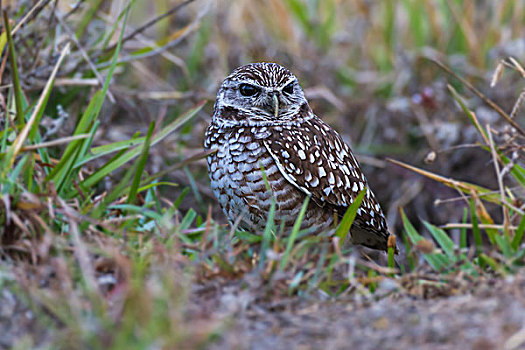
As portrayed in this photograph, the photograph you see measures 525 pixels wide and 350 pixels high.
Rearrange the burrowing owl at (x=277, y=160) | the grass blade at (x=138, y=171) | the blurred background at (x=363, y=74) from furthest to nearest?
the blurred background at (x=363, y=74) → the burrowing owl at (x=277, y=160) → the grass blade at (x=138, y=171)

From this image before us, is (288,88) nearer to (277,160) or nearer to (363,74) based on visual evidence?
(277,160)

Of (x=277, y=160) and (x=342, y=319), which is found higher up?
(x=277, y=160)

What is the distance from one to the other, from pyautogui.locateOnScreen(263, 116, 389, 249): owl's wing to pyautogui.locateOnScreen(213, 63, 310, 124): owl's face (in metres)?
0.11

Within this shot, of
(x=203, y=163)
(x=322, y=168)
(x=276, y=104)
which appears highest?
(x=276, y=104)

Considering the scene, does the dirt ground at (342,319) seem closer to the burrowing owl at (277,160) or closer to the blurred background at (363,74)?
the burrowing owl at (277,160)

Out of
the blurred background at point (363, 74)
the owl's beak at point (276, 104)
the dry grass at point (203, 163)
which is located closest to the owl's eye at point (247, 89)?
the owl's beak at point (276, 104)

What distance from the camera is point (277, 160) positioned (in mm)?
3410

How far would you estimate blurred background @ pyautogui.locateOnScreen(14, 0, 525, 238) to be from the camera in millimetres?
5438

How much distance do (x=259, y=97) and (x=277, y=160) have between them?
1.48 feet

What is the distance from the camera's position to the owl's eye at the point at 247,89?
368cm

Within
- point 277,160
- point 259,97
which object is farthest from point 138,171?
point 259,97

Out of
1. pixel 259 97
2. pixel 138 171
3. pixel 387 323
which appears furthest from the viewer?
pixel 259 97

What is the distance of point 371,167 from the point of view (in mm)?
5984

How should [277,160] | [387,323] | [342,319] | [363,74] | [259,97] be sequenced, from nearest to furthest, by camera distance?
1. [387,323]
2. [342,319]
3. [277,160]
4. [259,97]
5. [363,74]
